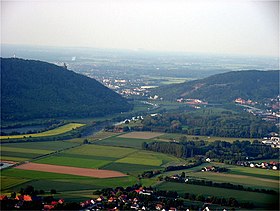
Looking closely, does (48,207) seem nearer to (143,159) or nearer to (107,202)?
(107,202)

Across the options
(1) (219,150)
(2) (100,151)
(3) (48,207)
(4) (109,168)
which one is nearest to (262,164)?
(1) (219,150)

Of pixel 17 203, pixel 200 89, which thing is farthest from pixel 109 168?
pixel 200 89

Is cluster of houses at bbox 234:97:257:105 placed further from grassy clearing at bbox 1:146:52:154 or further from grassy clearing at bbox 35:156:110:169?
grassy clearing at bbox 35:156:110:169

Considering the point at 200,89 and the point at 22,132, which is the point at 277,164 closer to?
the point at 22,132

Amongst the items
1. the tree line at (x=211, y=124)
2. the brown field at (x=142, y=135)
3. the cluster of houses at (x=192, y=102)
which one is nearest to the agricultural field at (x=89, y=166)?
the brown field at (x=142, y=135)

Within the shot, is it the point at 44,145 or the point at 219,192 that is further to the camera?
the point at 44,145

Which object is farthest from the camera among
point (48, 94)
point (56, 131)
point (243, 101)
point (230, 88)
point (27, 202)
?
point (230, 88)
